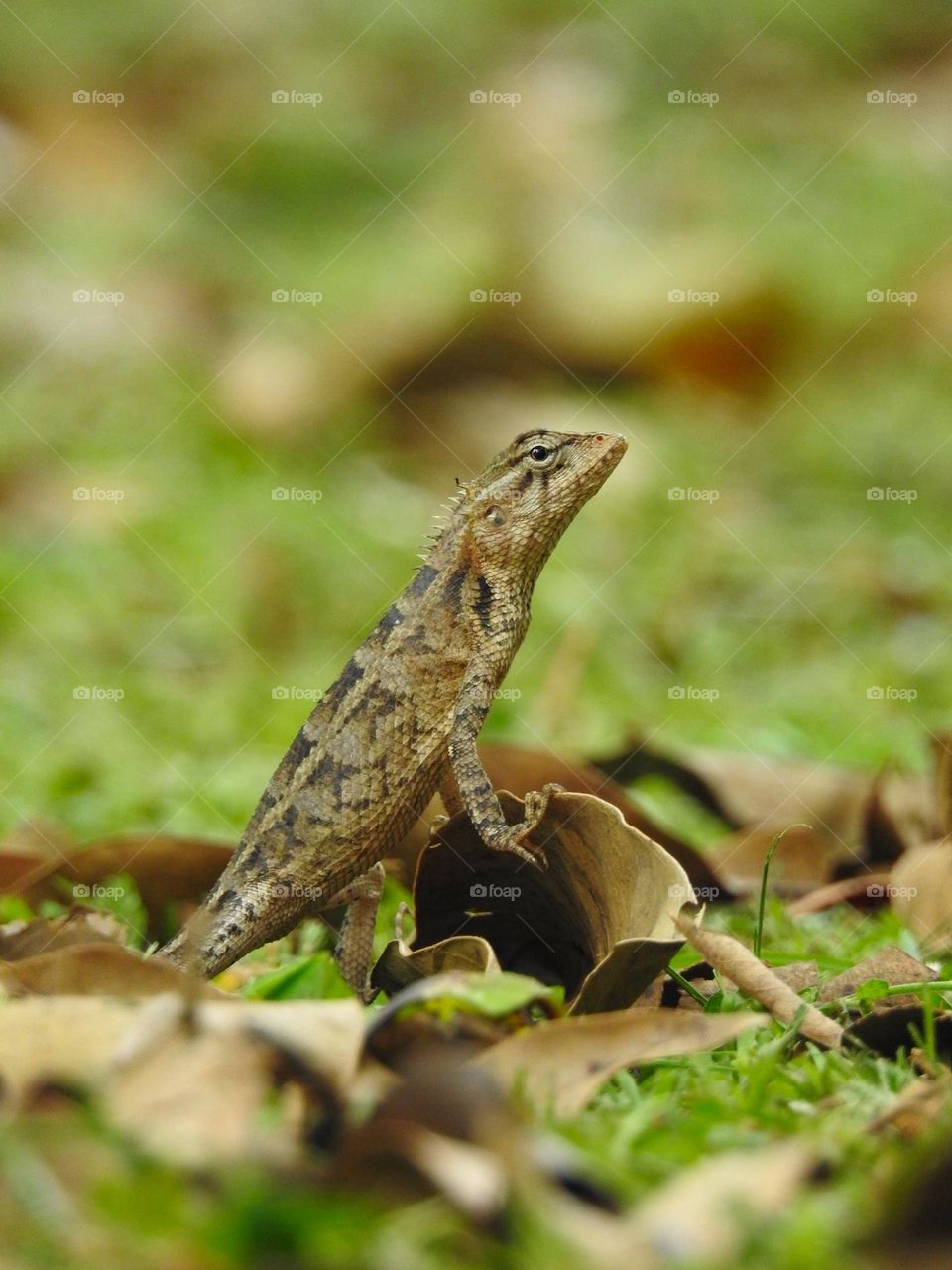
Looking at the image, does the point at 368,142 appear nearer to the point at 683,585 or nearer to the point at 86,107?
the point at 86,107

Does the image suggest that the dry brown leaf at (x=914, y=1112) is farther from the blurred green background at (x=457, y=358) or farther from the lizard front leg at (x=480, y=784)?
the blurred green background at (x=457, y=358)

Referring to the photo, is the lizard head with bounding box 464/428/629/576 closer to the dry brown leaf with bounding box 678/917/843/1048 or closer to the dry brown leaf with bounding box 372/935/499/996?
the dry brown leaf with bounding box 372/935/499/996

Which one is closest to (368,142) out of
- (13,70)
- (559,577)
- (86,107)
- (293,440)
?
(86,107)

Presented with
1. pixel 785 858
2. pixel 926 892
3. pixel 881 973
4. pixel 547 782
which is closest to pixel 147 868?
pixel 547 782

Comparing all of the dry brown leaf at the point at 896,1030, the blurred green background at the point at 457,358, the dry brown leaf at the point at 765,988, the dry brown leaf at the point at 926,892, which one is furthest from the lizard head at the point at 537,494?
the blurred green background at the point at 457,358

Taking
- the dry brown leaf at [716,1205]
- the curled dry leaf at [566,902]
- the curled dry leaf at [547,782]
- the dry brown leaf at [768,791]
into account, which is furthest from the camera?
the dry brown leaf at [768,791]

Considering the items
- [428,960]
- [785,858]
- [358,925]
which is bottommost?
[358,925]

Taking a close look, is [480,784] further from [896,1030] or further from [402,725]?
[896,1030]
